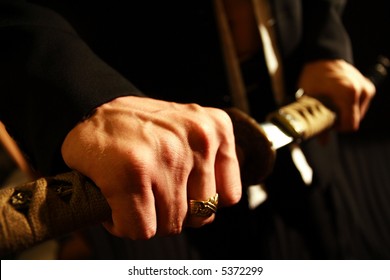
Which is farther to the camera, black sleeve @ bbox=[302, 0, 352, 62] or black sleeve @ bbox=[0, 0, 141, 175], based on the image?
black sleeve @ bbox=[302, 0, 352, 62]

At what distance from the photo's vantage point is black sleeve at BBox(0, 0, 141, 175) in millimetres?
336

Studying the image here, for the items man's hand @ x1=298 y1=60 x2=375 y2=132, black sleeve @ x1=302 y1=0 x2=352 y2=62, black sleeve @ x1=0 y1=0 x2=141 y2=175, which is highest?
black sleeve @ x1=0 y1=0 x2=141 y2=175

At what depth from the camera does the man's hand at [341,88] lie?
1.94 feet

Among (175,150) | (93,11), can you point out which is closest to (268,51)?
(93,11)

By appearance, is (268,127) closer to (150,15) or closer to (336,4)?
(150,15)

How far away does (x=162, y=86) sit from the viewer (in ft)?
1.96

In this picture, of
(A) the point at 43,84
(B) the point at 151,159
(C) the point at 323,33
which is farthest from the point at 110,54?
(C) the point at 323,33

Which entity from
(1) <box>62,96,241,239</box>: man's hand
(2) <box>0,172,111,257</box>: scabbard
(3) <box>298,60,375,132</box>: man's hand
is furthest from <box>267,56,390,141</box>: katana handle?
(2) <box>0,172,111,257</box>: scabbard

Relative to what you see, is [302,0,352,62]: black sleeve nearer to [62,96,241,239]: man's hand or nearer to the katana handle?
the katana handle

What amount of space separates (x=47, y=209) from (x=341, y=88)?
0.52m

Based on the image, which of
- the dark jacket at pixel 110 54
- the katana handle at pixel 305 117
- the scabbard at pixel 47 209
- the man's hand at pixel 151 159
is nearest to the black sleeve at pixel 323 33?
the dark jacket at pixel 110 54

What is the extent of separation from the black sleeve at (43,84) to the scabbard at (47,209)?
6 centimetres

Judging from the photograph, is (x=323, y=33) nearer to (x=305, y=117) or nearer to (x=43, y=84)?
(x=305, y=117)

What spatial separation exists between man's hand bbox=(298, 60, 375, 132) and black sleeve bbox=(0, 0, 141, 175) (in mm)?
399
